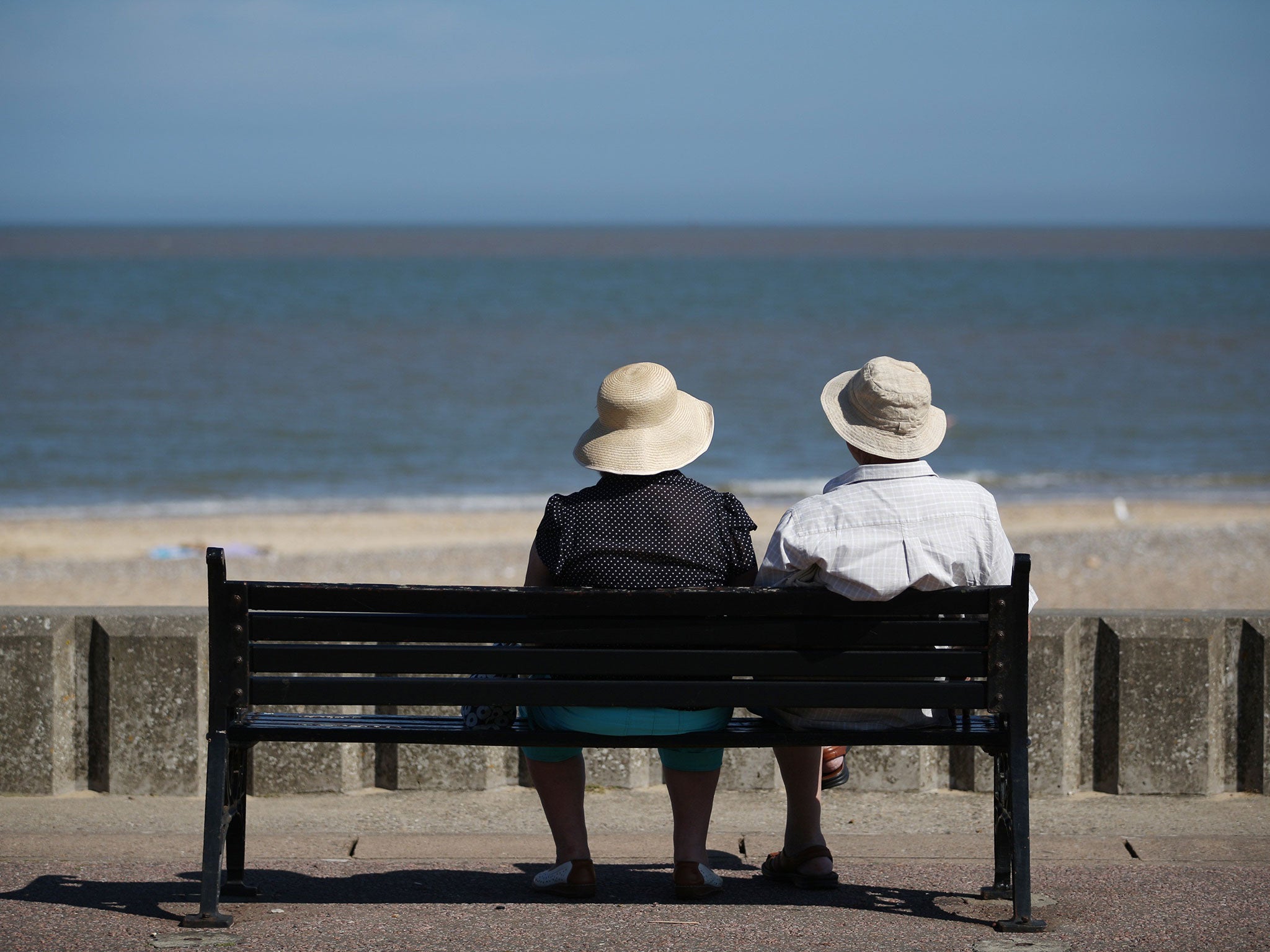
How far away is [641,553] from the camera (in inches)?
Answer: 131

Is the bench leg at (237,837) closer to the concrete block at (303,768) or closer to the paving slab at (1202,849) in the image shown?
the concrete block at (303,768)

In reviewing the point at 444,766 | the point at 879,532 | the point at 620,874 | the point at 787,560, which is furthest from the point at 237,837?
the point at 879,532

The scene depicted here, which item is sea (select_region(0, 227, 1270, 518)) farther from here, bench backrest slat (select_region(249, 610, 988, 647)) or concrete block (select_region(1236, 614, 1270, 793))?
concrete block (select_region(1236, 614, 1270, 793))

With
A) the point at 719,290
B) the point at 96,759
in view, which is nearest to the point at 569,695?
the point at 96,759

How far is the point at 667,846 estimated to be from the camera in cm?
382

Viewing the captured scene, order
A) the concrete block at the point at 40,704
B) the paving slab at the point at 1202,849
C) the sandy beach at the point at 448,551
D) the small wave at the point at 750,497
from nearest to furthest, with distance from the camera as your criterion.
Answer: the paving slab at the point at 1202,849 → the concrete block at the point at 40,704 → the sandy beach at the point at 448,551 → the small wave at the point at 750,497

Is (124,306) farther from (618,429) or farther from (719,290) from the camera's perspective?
(618,429)

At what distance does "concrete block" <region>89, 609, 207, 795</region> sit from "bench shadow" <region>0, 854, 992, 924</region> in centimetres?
59

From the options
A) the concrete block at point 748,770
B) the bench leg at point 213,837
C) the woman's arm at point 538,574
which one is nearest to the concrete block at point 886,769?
the concrete block at point 748,770

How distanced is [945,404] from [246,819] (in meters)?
22.8

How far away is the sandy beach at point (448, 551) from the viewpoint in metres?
9.59

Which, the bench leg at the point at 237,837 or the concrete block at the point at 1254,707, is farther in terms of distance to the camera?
the concrete block at the point at 1254,707

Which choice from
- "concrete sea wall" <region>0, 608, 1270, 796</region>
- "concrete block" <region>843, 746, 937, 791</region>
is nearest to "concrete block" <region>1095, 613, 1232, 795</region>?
"concrete sea wall" <region>0, 608, 1270, 796</region>

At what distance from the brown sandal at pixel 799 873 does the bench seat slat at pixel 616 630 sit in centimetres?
65
